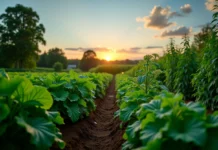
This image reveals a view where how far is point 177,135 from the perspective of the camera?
1.85 m

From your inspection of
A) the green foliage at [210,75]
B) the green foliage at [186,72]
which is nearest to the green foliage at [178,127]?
the green foliage at [210,75]

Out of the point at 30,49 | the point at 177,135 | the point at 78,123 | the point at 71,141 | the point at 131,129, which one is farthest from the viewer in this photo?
the point at 30,49

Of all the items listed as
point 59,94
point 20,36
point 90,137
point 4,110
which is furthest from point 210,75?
point 20,36

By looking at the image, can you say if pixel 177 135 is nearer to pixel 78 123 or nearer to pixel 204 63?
pixel 78 123

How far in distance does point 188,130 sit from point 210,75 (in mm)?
3959

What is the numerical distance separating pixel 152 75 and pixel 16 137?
302 cm

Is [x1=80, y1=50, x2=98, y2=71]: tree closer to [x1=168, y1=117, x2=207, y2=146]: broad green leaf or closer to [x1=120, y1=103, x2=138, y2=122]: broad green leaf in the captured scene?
[x1=120, y1=103, x2=138, y2=122]: broad green leaf

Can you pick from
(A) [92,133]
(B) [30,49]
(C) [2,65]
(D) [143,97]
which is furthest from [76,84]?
(C) [2,65]

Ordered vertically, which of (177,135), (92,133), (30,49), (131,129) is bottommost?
(92,133)

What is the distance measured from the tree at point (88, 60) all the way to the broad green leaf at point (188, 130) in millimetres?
88215

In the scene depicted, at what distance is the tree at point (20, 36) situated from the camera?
37781 millimetres

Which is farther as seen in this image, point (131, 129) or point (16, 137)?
point (131, 129)

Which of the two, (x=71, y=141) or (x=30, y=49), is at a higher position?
(x=30, y=49)

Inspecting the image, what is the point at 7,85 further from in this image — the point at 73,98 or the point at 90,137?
the point at 90,137
